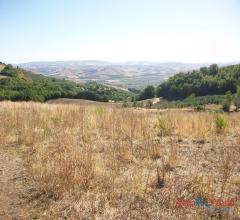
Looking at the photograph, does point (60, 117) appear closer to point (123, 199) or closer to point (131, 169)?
point (131, 169)

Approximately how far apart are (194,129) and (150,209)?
5123 mm

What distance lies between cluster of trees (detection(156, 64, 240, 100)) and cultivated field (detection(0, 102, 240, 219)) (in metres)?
102

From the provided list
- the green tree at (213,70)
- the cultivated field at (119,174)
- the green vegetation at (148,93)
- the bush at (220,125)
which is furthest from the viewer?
the green tree at (213,70)

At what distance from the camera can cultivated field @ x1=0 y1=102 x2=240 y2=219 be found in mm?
4180

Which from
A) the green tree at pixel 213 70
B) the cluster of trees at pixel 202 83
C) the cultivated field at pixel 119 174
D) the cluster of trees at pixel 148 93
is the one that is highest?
the cultivated field at pixel 119 174

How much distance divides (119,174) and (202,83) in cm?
→ 11123

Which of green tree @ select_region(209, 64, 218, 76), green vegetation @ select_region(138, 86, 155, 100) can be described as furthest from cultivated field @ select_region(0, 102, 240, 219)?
green tree @ select_region(209, 64, 218, 76)

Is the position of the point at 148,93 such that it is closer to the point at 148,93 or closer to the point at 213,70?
the point at 148,93

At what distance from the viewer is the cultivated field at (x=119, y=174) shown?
13.7ft

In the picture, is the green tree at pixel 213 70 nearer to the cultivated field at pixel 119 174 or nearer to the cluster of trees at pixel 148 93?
the cluster of trees at pixel 148 93

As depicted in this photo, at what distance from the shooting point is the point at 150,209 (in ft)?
13.6

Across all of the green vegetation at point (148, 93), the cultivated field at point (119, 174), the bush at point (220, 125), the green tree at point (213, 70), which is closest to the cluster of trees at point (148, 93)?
the green vegetation at point (148, 93)

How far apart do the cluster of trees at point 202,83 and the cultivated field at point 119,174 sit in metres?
102

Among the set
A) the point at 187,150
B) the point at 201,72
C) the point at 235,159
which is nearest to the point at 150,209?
the point at 235,159
